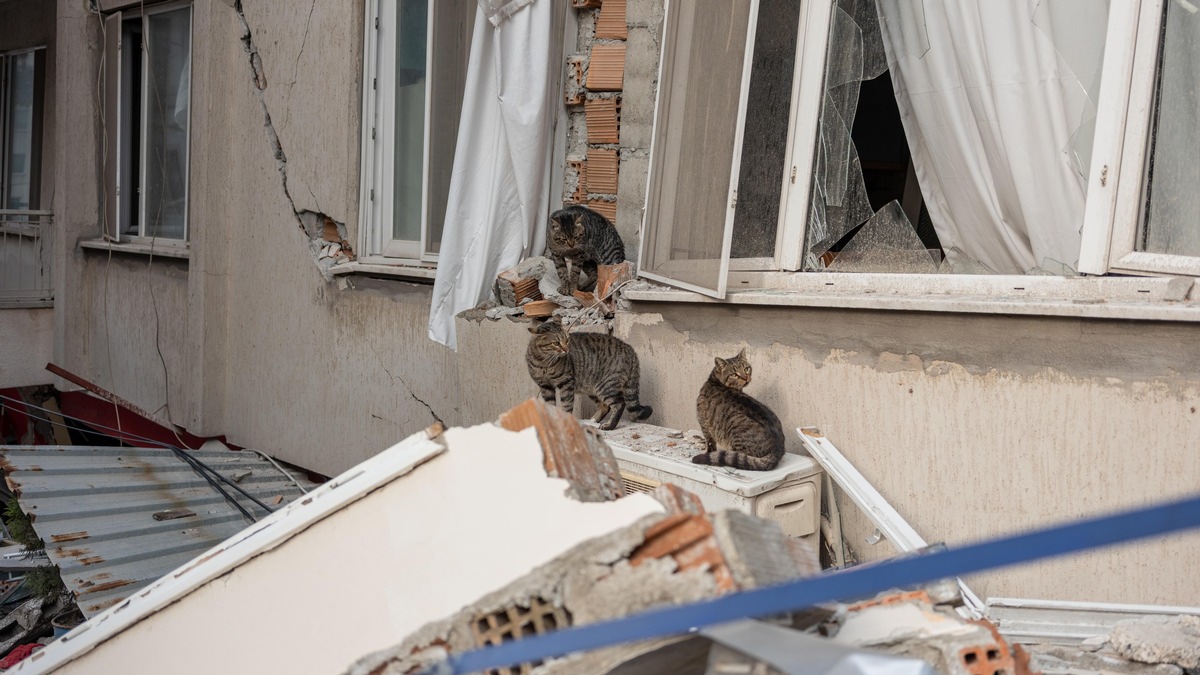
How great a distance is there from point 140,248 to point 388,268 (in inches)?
142

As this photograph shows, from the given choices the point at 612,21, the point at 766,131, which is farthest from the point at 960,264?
the point at 612,21

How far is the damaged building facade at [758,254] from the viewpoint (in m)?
2.81

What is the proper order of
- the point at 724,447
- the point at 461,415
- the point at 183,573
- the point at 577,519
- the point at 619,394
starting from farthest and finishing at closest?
the point at 461,415 < the point at 619,394 < the point at 724,447 < the point at 183,573 < the point at 577,519

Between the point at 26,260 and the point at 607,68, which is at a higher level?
the point at 607,68

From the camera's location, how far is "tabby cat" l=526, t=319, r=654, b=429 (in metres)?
3.94

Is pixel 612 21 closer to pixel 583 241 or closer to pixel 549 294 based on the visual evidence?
pixel 583 241

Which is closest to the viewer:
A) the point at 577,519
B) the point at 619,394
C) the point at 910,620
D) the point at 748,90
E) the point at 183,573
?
the point at 577,519

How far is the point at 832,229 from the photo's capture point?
379cm

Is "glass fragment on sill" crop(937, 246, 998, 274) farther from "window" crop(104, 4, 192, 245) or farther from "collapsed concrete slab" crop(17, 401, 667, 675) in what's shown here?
"window" crop(104, 4, 192, 245)

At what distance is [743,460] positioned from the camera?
3.18 m

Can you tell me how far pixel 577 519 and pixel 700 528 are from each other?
261 mm

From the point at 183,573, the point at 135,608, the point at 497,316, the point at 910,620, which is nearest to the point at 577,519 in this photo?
the point at 910,620

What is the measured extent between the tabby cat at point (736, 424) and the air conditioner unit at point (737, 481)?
4 centimetres

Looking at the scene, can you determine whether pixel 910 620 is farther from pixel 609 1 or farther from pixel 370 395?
pixel 370 395
